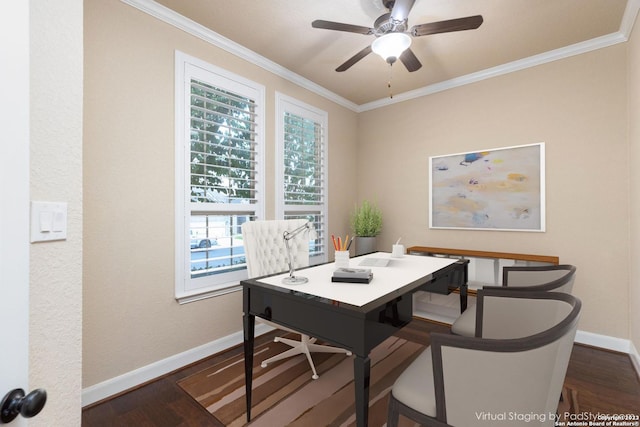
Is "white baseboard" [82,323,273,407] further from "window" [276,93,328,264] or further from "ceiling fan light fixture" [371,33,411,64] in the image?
"ceiling fan light fixture" [371,33,411,64]

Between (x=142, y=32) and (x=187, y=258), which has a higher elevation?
(x=142, y=32)

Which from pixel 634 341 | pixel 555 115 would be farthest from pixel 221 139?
pixel 634 341

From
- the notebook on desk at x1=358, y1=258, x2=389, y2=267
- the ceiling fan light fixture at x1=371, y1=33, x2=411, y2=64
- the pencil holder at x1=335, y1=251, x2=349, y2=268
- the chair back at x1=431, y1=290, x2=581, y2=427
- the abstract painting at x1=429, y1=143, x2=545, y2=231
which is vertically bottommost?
the chair back at x1=431, y1=290, x2=581, y2=427

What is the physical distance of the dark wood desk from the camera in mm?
1245

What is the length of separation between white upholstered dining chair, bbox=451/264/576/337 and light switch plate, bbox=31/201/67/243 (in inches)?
83.7

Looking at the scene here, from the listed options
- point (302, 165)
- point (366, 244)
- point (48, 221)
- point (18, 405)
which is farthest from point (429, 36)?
point (18, 405)

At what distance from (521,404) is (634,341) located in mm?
2529

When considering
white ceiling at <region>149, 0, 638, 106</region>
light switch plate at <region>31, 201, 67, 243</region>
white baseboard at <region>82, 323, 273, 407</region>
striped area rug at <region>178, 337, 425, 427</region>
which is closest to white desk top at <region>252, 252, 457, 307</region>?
striped area rug at <region>178, 337, 425, 427</region>

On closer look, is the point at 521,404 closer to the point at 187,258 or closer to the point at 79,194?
the point at 79,194

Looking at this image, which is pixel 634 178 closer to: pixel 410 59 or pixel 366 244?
pixel 410 59

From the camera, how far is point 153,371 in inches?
89.5

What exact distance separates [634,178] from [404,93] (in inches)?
97.7

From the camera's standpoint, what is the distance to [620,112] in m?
2.67

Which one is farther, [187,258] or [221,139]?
[221,139]
